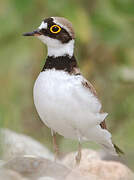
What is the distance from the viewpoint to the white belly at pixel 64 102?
6727mm

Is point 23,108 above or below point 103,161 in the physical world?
below

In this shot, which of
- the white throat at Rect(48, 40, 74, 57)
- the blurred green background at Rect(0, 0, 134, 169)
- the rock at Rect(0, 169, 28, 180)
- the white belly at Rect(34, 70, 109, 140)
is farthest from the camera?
the blurred green background at Rect(0, 0, 134, 169)

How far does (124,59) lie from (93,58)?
1.89 ft

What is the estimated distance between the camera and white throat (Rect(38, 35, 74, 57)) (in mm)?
6930

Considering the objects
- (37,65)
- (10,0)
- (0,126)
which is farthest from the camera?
(37,65)

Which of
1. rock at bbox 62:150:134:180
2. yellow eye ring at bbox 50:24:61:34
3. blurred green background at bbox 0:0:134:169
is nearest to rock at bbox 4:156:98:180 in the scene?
rock at bbox 62:150:134:180

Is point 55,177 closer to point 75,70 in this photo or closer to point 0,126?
point 0,126

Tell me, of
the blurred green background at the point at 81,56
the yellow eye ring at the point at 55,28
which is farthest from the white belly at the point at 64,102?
the blurred green background at the point at 81,56

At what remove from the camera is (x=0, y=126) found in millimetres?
6621

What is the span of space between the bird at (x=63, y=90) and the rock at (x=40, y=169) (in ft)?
1.95

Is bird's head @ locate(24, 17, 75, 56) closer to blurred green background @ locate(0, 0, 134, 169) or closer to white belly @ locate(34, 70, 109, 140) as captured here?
white belly @ locate(34, 70, 109, 140)

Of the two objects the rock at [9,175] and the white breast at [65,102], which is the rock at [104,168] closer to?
the white breast at [65,102]

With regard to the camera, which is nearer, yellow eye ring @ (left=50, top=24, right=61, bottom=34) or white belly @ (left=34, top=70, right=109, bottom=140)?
white belly @ (left=34, top=70, right=109, bottom=140)

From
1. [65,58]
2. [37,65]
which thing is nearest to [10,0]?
[37,65]
